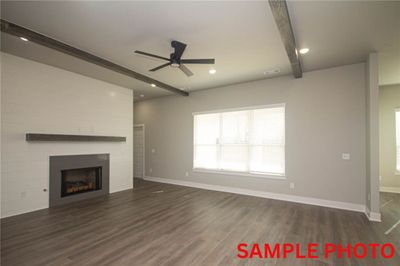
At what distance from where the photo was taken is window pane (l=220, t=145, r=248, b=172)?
531 cm

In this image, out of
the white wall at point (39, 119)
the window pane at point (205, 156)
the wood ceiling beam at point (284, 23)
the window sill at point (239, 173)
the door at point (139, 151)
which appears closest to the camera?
the wood ceiling beam at point (284, 23)

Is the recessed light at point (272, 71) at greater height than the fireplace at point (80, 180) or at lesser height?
greater

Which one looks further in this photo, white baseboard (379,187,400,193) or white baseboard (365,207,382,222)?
white baseboard (379,187,400,193)

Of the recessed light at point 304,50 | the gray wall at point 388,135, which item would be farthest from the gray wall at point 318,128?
the gray wall at point 388,135

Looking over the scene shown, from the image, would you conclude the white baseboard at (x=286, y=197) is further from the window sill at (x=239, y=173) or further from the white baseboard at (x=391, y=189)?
the white baseboard at (x=391, y=189)

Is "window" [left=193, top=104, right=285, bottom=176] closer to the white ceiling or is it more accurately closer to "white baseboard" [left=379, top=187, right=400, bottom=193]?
the white ceiling

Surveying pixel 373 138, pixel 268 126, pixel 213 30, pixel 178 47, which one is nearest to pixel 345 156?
pixel 373 138

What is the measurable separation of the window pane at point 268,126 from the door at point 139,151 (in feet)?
14.8

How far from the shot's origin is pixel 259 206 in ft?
13.7

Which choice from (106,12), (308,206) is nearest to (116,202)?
(106,12)

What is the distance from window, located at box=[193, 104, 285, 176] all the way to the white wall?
9.23 ft

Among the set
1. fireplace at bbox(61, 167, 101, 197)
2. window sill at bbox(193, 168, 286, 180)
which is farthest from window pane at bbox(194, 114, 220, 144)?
fireplace at bbox(61, 167, 101, 197)

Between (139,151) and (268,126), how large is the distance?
513 cm

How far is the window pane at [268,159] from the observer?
15.6 feet
